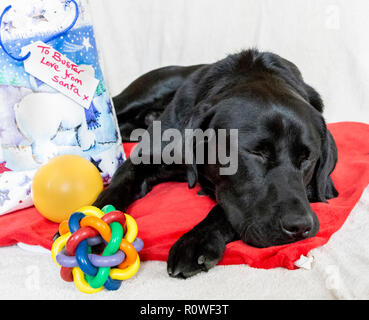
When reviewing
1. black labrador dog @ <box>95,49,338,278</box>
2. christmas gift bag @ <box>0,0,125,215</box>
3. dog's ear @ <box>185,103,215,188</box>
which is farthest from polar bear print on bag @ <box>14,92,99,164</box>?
dog's ear @ <box>185,103,215,188</box>

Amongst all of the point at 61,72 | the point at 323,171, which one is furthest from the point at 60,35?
the point at 323,171

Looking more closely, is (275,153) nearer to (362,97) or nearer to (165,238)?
(165,238)

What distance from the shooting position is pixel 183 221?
5.73 feet

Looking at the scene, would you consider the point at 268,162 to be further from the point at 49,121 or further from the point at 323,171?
the point at 49,121

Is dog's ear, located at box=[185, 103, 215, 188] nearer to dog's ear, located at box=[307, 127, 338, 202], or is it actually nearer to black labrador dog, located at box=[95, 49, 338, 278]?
black labrador dog, located at box=[95, 49, 338, 278]

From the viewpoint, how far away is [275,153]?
1584 millimetres

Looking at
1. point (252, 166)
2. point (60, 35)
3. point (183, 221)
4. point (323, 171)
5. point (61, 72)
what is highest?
point (60, 35)

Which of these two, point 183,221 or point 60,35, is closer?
point 183,221

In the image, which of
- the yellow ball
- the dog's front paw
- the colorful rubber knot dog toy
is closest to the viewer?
the colorful rubber knot dog toy

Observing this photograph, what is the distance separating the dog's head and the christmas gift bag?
59 centimetres

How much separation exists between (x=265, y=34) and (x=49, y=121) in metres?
1.84

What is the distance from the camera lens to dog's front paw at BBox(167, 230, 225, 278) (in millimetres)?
1423

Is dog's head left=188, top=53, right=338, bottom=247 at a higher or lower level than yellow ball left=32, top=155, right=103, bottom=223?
higher

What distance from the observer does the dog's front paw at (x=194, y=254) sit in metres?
1.42
